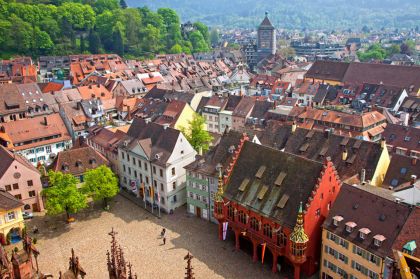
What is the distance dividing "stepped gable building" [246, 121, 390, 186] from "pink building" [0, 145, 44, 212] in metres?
38.0

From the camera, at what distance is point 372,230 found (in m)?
47.2

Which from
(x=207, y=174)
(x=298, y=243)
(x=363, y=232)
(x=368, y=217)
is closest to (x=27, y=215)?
(x=207, y=174)

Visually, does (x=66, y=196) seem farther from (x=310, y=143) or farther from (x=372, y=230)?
(x=372, y=230)

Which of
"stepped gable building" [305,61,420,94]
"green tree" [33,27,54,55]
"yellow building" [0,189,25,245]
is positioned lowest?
"yellow building" [0,189,25,245]

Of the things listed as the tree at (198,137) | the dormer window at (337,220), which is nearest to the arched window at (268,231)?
the dormer window at (337,220)

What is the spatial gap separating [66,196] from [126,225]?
34.1 ft

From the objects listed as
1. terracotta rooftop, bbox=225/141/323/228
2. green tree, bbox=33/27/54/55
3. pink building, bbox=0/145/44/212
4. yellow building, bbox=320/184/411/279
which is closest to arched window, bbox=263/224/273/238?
terracotta rooftop, bbox=225/141/323/228

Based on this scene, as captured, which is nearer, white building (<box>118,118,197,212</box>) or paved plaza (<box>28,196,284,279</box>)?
paved plaza (<box>28,196,284,279</box>)

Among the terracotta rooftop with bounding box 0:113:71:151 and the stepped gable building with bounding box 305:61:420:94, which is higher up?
the stepped gable building with bounding box 305:61:420:94

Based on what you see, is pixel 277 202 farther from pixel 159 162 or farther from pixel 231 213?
pixel 159 162

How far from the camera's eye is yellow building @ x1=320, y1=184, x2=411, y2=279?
150ft

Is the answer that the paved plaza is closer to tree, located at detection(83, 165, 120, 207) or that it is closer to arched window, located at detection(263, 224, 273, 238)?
tree, located at detection(83, 165, 120, 207)

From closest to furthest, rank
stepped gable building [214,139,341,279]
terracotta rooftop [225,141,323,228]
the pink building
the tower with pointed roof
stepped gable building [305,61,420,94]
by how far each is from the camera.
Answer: the tower with pointed roof
stepped gable building [214,139,341,279]
terracotta rooftop [225,141,323,228]
the pink building
stepped gable building [305,61,420,94]

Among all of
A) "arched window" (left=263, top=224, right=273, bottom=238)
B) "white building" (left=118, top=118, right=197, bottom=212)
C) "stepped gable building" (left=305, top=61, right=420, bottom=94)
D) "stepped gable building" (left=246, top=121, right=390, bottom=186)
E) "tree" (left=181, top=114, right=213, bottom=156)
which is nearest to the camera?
"arched window" (left=263, top=224, right=273, bottom=238)
